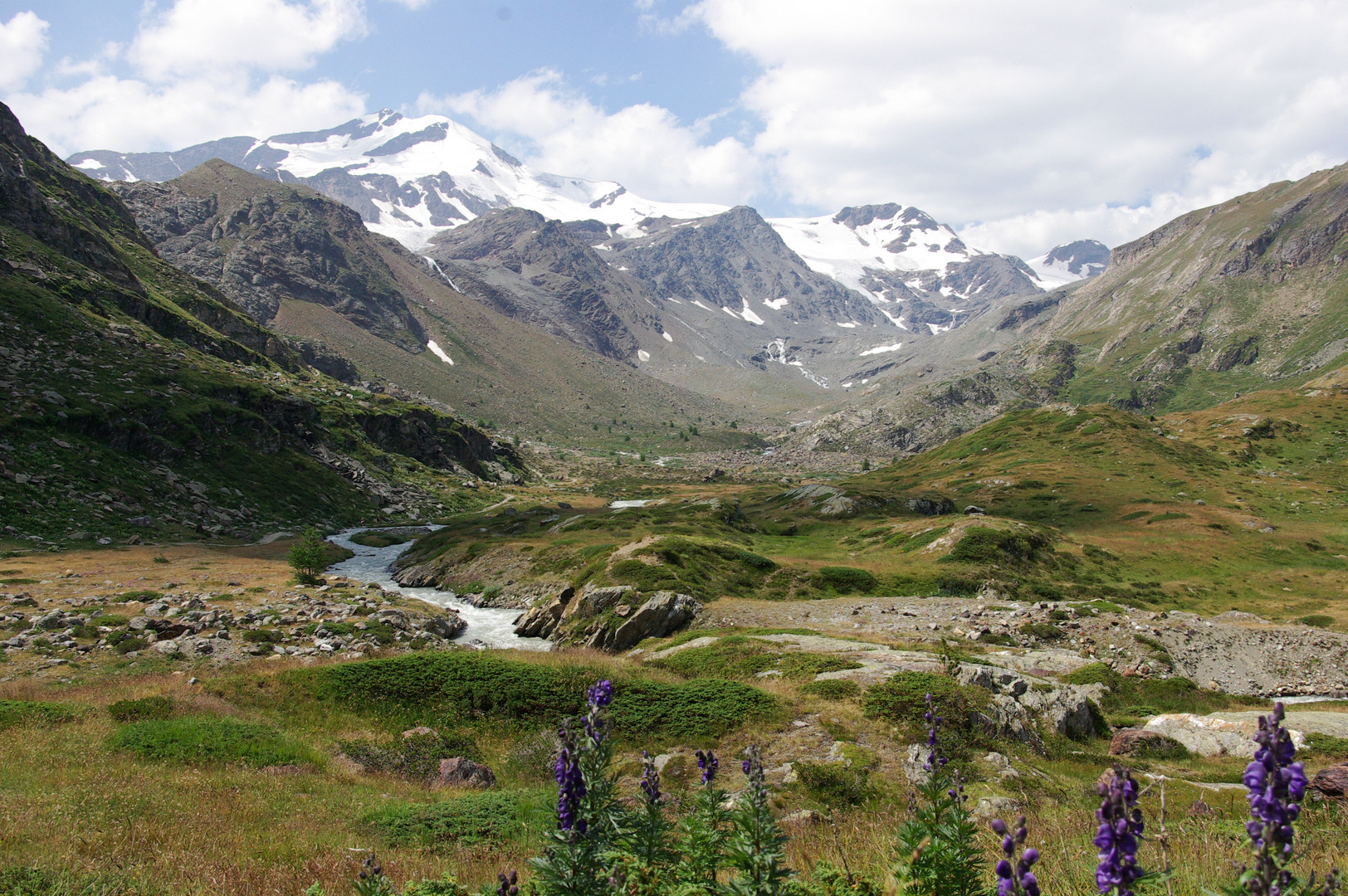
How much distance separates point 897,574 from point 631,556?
22.2m

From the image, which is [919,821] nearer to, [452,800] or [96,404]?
[452,800]

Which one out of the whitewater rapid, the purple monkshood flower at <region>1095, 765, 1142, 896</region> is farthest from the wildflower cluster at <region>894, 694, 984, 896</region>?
the whitewater rapid

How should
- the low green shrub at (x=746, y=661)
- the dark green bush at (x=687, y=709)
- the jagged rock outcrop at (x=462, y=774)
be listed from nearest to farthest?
the jagged rock outcrop at (x=462, y=774), the dark green bush at (x=687, y=709), the low green shrub at (x=746, y=661)

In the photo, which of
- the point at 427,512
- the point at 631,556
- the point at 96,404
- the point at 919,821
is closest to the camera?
the point at 919,821

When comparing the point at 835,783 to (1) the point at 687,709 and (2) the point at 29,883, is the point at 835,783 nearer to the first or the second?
(1) the point at 687,709

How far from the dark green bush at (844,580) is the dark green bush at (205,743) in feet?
122

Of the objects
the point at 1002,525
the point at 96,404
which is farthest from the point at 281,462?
the point at 1002,525

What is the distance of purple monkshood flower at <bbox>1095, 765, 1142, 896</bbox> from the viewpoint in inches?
139

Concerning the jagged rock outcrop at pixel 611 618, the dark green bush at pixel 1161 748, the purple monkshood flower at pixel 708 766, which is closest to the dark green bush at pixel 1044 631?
the dark green bush at pixel 1161 748

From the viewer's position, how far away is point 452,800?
12.1m

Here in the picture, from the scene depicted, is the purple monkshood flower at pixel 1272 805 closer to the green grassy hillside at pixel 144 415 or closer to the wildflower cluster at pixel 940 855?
the wildflower cluster at pixel 940 855

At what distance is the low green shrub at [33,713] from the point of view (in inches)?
549

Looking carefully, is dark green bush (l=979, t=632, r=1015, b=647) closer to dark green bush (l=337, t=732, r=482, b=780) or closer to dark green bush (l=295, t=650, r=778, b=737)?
dark green bush (l=295, t=650, r=778, b=737)

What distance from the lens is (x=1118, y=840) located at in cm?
364
